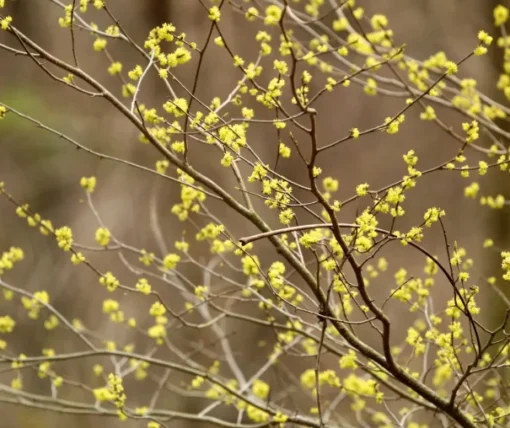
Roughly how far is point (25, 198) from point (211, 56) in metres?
1.56

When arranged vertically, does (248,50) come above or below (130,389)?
above

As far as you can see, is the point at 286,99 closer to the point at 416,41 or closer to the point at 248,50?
the point at 248,50

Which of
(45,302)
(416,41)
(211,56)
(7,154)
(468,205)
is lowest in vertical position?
(45,302)

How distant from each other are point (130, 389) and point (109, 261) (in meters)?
0.82

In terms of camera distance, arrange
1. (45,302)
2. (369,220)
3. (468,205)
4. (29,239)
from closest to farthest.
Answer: (369,220)
(45,302)
(29,239)
(468,205)

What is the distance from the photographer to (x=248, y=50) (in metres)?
3.96

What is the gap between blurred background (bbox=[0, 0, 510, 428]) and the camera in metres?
3.74

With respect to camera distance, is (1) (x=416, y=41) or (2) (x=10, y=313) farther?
(1) (x=416, y=41)

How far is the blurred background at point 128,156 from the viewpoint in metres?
3.74

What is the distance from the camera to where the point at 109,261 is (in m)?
3.82

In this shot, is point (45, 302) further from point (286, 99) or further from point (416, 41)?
point (416, 41)

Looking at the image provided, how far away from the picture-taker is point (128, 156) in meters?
4.00

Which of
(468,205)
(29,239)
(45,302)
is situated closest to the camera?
(45,302)

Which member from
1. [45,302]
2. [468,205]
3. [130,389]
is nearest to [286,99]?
Answer: [468,205]
